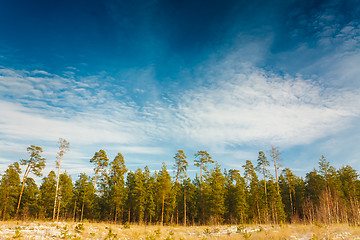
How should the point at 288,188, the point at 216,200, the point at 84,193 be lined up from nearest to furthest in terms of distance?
the point at 216,200
the point at 84,193
the point at 288,188

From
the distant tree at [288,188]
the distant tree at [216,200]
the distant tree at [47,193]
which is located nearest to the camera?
the distant tree at [216,200]

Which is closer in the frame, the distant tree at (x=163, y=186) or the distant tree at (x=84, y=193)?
the distant tree at (x=163, y=186)

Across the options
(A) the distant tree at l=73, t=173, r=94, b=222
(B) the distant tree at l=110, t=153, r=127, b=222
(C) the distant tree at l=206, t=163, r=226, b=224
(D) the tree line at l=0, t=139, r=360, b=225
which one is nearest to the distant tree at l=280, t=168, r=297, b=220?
(D) the tree line at l=0, t=139, r=360, b=225

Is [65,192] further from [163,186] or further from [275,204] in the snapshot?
[275,204]

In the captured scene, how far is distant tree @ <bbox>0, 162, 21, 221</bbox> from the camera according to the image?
38.3m

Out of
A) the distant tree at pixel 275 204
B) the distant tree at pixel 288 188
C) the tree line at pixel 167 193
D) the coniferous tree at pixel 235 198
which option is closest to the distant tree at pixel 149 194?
the tree line at pixel 167 193

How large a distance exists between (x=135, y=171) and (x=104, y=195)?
7327 mm

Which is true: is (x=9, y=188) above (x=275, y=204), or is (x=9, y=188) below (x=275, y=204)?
above

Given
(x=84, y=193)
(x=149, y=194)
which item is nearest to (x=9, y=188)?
(x=84, y=193)

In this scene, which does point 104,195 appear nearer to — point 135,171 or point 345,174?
point 135,171

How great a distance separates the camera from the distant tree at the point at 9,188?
38344 mm

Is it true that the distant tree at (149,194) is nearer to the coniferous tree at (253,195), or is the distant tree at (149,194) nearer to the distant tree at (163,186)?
the distant tree at (163,186)

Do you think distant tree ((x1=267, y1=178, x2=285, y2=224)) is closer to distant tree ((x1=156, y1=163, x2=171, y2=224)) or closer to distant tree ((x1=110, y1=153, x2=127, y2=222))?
distant tree ((x1=156, y1=163, x2=171, y2=224))

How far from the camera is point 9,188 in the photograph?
39250 millimetres
